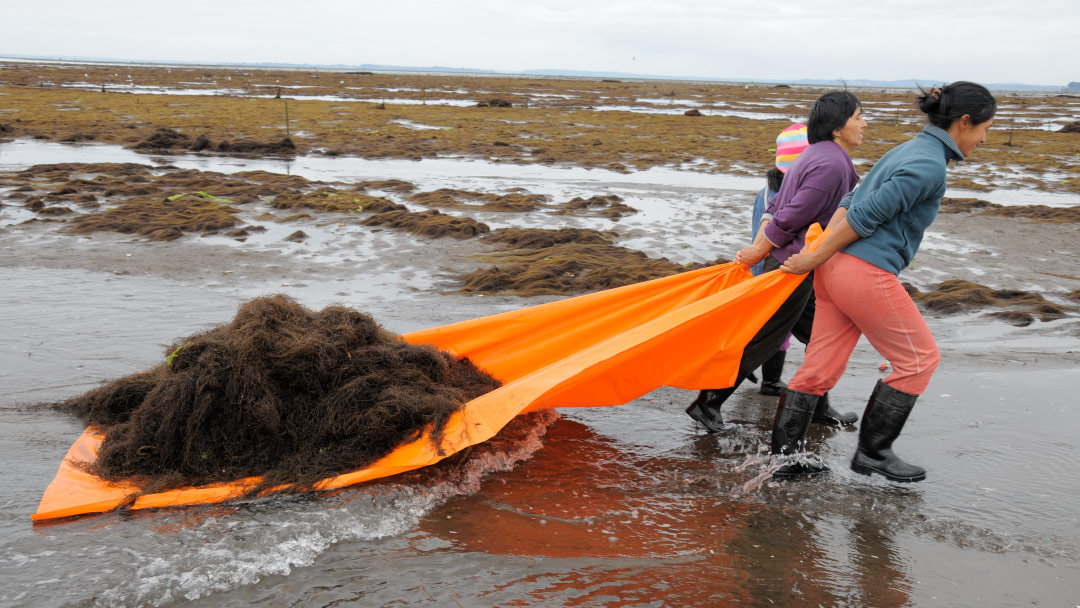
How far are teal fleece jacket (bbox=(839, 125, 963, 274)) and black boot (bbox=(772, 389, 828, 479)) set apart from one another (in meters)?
0.82

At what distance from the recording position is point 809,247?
4004 mm

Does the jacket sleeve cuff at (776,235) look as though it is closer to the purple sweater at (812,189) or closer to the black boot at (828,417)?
the purple sweater at (812,189)

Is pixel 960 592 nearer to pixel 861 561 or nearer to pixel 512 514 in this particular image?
pixel 861 561

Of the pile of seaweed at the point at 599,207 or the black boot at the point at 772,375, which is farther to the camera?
the pile of seaweed at the point at 599,207

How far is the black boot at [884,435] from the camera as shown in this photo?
3816 millimetres

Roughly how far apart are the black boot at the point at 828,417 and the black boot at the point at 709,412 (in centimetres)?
68

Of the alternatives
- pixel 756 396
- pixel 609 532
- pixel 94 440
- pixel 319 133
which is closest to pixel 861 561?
pixel 609 532

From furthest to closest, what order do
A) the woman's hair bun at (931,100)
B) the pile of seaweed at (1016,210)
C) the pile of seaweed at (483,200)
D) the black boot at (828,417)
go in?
the pile of seaweed at (483,200) → the pile of seaweed at (1016,210) → the black boot at (828,417) → the woman's hair bun at (931,100)

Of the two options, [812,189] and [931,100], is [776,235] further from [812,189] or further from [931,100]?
[931,100]

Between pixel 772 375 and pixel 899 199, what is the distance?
2.36 meters

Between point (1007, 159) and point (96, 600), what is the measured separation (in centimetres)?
2685

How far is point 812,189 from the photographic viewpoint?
4238mm

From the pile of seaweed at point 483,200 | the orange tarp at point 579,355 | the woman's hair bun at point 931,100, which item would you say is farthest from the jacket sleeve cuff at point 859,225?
the pile of seaweed at point 483,200

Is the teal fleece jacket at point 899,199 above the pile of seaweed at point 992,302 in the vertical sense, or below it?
above
